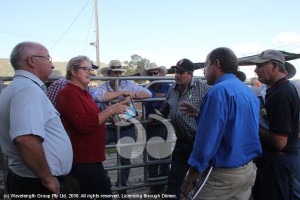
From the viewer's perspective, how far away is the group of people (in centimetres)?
194

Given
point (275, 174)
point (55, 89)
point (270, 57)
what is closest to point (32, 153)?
point (55, 89)

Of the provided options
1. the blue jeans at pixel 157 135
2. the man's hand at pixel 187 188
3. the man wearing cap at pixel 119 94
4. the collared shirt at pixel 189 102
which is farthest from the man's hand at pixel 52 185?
the blue jeans at pixel 157 135

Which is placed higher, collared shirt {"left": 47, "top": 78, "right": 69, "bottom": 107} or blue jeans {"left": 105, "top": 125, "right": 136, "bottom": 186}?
collared shirt {"left": 47, "top": 78, "right": 69, "bottom": 107}

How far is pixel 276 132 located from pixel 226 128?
64 cm

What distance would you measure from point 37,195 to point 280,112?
2131 millimetres

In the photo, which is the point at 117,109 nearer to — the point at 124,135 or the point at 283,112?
the point at 124,135

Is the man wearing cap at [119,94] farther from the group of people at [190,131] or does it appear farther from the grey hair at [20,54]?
the grey hair at [20,54]

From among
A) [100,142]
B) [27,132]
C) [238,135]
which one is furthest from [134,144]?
[27,132]

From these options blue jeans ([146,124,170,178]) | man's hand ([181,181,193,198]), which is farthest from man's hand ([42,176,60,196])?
blue jeans ([146,124,170,178])

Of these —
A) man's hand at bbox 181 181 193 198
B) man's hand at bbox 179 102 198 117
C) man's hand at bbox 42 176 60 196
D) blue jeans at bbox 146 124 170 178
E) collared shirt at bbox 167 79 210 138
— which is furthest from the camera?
blue jeans at bbox 146 124 170 178

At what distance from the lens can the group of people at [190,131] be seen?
194cm

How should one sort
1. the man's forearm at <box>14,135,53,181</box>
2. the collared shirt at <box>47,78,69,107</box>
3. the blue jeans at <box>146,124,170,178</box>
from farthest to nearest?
1. the blue jeans at <box>146,124,170,178</box>
2. the collared shirt at <box>47,78,69,107</box>
3. the man's forearm at <box>14,135,53,181</box>

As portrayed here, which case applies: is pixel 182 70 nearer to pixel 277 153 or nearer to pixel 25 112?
pixel 277 153

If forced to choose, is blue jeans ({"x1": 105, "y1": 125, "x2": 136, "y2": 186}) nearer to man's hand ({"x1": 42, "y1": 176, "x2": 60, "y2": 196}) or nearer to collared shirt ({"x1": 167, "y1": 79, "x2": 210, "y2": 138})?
collared shirt ({"x1": 167, "y1": 79, "x2": 210, "y2": 138})
